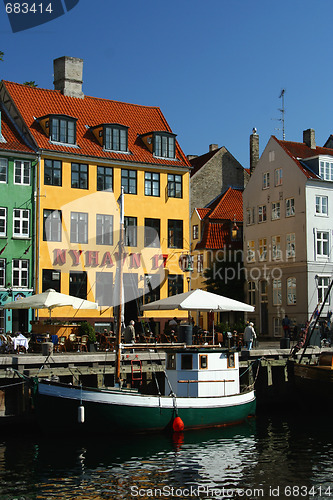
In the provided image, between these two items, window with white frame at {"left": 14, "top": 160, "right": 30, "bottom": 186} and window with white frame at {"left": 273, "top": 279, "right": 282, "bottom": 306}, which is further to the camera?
window with white frame at {"left": 273, "top": 279, "right": 282, "bottom": 306}

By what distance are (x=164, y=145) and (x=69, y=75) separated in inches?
295

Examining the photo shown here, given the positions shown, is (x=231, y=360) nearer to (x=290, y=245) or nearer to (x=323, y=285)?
(x=323, y=285)

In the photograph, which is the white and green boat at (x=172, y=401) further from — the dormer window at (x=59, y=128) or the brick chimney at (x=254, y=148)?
the brick chimney at (x=254, y=148)

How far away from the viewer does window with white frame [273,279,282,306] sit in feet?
159

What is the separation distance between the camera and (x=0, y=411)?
22.2 metres

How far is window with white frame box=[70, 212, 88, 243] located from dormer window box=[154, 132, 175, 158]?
667 centimetres

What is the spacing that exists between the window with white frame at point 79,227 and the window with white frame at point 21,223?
259 cm

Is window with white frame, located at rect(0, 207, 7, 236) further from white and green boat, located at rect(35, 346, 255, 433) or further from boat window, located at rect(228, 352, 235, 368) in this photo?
boat window, located at rect(228, 352, 235, 368)

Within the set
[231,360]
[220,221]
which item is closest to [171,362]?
[231,360]

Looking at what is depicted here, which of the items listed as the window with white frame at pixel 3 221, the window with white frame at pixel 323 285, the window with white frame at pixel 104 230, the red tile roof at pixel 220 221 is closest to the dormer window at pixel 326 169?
the window with white frame at pixel 323 285

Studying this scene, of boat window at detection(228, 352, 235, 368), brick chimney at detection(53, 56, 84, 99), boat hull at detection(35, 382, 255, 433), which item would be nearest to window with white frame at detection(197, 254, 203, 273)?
brick chimney at detection(53, 56, 84, 99)

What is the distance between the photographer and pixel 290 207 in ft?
159

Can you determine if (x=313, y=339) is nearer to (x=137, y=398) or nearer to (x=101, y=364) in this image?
(x=101, y=364)

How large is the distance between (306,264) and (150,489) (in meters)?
32.4
